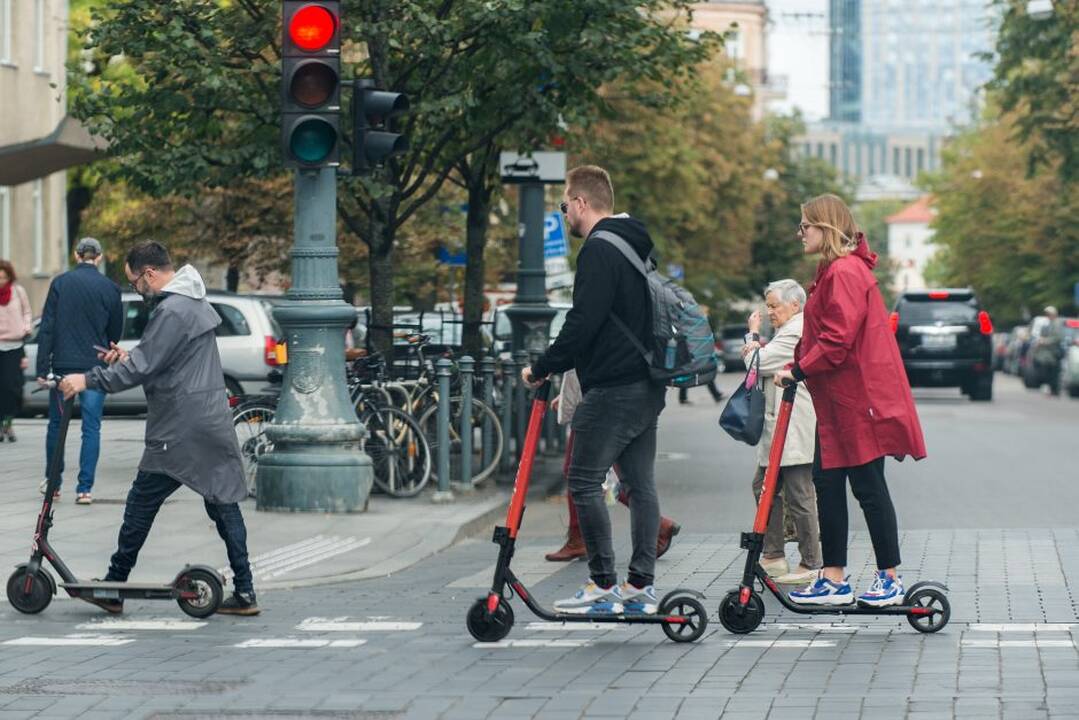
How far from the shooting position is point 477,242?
2111 centimetres

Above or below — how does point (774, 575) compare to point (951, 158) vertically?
below

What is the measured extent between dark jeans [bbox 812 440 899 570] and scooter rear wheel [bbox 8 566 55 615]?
3.43 meters

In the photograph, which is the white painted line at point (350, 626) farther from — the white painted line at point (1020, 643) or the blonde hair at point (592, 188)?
the white painted line at point (1020, 643)

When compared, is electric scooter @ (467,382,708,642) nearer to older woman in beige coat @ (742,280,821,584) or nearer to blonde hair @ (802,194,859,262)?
blonde hair @ (802,194,859,262)

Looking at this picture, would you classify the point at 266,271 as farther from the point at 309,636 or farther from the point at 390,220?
the point at 309,636

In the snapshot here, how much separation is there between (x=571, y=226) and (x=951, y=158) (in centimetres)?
7339

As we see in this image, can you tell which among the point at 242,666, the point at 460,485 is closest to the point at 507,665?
the point at 242,666

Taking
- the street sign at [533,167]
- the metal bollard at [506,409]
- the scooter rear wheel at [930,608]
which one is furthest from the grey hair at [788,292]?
the street sign at [533,167]

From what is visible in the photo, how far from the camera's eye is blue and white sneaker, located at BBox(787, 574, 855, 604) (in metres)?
8.88

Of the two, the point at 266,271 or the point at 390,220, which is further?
the point at 266,271

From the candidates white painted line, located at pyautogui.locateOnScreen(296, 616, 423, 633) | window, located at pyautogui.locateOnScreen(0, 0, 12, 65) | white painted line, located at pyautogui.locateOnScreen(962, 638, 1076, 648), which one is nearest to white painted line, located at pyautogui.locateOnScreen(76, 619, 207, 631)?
white painted line, located at pyautogui.locateOnScreen(296, 616, 423, 633)

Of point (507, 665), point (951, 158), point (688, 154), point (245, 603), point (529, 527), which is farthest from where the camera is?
point (951, 158)

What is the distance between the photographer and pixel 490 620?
849 cm

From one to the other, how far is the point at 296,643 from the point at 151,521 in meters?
→ 1.21
